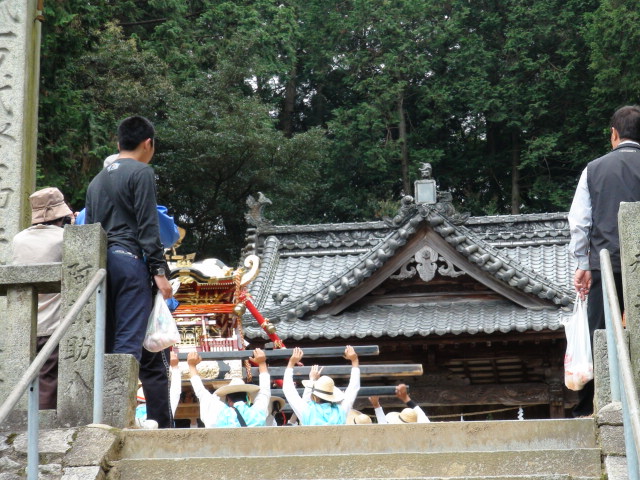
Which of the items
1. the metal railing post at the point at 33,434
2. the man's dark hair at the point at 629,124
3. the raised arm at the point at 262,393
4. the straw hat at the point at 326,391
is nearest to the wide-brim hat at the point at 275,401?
the raised arm at the point at 262,393

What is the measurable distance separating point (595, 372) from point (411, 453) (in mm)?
1186

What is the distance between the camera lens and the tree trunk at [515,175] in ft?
99.5

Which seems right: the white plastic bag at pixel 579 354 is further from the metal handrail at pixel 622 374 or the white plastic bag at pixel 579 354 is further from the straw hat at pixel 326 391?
the straw hat at pixel 326 391

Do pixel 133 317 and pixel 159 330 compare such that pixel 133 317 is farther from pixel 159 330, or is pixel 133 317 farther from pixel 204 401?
pixel 204 401

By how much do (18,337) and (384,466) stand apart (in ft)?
6.89

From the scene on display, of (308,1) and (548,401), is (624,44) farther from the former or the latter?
(548,401)

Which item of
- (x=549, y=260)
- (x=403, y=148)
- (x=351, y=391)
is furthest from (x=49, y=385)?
(x=403, y=148)

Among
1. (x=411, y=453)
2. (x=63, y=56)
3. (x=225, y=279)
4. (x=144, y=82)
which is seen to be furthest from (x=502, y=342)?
(x=144, y=82)

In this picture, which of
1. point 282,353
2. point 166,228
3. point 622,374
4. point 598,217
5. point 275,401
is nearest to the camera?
point 622,374

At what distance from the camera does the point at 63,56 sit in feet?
53.4

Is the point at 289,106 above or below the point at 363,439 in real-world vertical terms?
above

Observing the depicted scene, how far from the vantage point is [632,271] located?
567 cm

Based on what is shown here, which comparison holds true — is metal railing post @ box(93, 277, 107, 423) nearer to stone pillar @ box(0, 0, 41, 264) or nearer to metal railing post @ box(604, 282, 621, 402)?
stone pillar @ box(0, 0, 41, 264)

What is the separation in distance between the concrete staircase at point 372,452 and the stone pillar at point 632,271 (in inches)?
17.6
